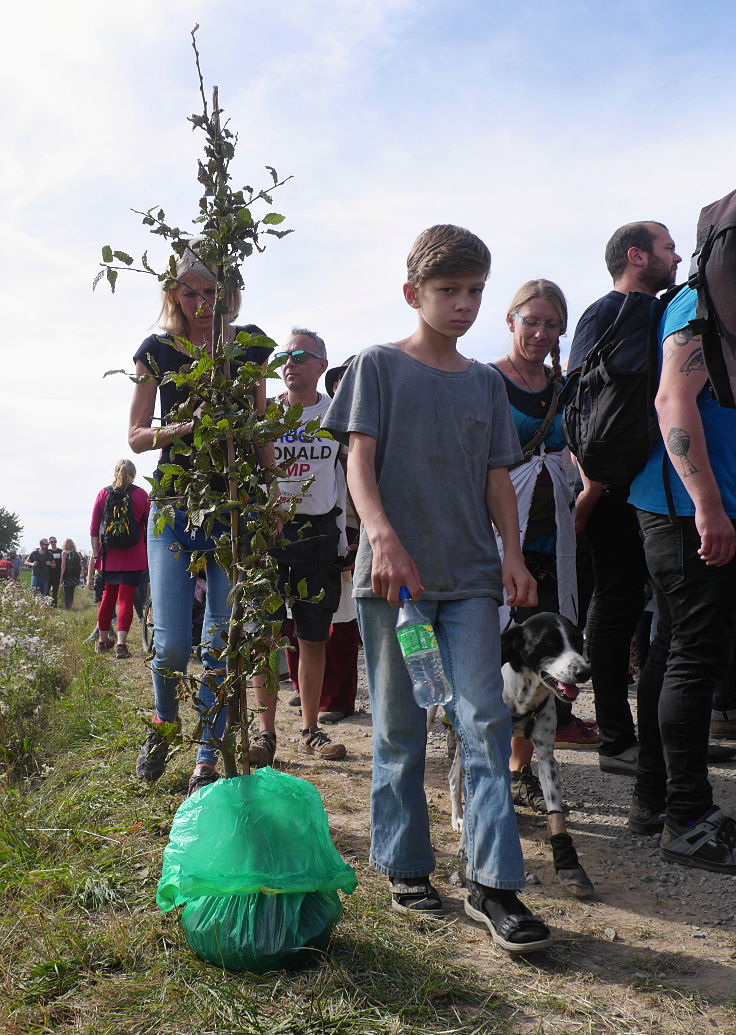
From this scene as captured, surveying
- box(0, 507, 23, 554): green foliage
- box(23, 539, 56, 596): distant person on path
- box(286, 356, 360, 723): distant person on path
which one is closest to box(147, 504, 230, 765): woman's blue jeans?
box(286, 356, 360, 723): distant person on path

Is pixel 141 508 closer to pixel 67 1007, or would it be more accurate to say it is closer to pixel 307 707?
pixel 307 707

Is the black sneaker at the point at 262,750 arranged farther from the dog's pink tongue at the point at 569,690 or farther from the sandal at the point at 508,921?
the sandal at the point at 508,921

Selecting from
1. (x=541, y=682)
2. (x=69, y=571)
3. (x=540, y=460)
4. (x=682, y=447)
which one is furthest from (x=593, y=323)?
(x=69, y=571)

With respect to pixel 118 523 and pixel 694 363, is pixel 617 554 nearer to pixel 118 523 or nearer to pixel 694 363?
pixel 694 363

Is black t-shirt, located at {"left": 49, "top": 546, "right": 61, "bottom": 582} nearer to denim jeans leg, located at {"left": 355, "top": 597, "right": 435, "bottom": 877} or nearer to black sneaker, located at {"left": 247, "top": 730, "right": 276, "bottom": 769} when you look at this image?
black sneaker, located at {"left": 247, "top": 730, "right": 276, "bottom": 769}

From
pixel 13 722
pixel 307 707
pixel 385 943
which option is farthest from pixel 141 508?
pixel 385 943

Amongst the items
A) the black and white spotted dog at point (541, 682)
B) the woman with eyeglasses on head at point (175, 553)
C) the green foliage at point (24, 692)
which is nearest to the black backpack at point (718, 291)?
the black and white spotted dog at point (541, 682)

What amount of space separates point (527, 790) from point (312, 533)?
1.97m

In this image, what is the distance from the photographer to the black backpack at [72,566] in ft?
61.6

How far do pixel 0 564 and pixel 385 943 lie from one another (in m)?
24.5

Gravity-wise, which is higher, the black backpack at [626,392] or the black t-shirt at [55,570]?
the black t-shirt at [55,570]

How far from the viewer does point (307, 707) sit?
4.80m

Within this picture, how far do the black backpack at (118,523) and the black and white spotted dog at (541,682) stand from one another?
20.8ft

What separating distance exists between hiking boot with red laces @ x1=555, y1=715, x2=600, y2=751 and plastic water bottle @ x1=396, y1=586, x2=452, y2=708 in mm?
2376
